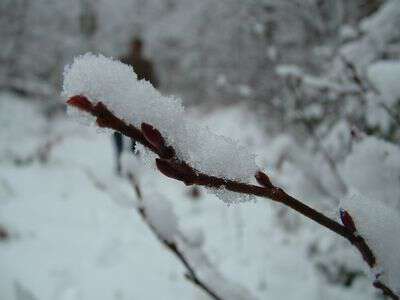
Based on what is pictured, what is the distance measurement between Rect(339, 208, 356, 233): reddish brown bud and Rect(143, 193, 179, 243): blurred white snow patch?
0.68 metres

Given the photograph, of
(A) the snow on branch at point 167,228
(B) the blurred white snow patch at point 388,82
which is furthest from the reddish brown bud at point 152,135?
(B) the blurred white snow patch at point 388,82

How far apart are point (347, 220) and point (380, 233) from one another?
0.13m

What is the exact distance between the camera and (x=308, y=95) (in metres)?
5.39

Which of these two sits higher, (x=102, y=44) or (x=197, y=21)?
(x=197, y=21)

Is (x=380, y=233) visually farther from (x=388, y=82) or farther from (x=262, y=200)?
(x=262, y=200)

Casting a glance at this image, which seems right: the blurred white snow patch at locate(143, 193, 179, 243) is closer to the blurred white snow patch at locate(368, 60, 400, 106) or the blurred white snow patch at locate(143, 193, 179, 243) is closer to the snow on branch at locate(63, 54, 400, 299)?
the snow on branch at locate(63, 54, 400, 299)

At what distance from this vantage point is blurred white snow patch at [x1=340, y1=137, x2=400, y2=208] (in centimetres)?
129

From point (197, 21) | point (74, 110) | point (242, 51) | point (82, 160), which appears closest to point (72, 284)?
point (74, 110)

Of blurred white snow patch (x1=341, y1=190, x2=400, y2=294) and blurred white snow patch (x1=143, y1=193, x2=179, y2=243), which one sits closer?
blurred white snow patch (x1=341, y1=190, x2=400, y2=294)

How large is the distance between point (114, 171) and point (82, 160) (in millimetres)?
1595

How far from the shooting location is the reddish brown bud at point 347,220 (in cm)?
57

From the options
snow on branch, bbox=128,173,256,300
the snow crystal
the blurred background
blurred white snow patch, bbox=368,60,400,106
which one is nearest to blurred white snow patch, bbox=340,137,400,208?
the blurred background

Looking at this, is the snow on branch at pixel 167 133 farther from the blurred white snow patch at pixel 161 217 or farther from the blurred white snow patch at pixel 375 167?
the blurred white snow patch at pixel 375 167

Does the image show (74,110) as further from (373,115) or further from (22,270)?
(22,270)
